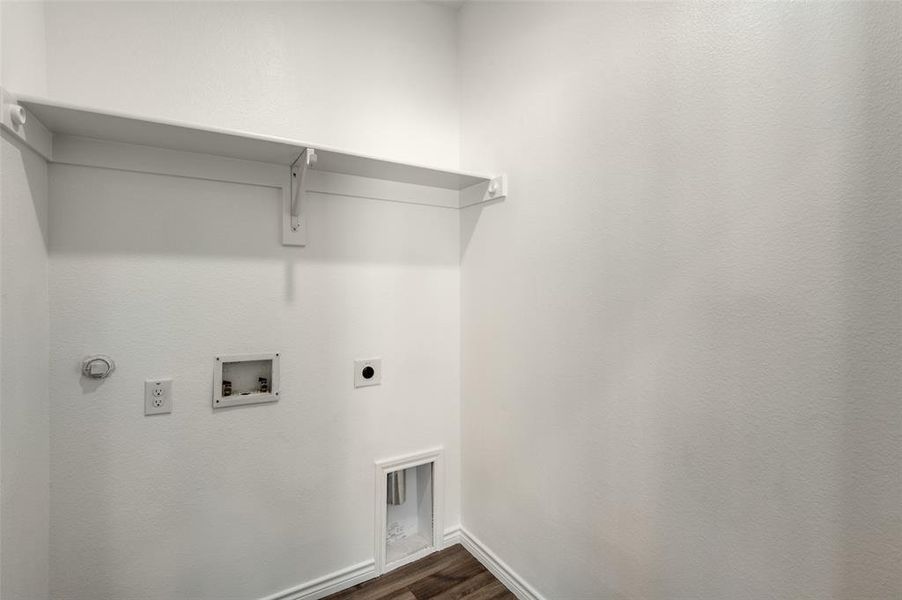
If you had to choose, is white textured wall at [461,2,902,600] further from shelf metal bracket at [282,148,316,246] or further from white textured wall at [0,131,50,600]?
white textured wall at [0,131,50,600]

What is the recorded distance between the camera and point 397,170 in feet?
5.40

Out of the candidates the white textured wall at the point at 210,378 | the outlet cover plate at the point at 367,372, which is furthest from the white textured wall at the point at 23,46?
the outlet cover plate at the point at 367,372

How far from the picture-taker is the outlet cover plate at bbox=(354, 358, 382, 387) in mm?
1749

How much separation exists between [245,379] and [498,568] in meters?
1.37

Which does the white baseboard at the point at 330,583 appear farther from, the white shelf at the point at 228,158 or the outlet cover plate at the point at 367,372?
the white shelf at the point at 228,158

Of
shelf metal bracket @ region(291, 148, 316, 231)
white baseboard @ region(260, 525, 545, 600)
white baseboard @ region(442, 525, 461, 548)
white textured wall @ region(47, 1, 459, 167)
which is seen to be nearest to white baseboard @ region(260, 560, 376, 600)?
white baseboard @ region(260, 525, 545, 600)

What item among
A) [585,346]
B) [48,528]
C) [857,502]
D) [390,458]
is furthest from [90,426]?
[857,502]

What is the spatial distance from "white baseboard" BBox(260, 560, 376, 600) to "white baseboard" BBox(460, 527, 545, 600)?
42 centimetres

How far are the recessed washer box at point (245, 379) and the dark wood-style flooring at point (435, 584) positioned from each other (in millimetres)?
925

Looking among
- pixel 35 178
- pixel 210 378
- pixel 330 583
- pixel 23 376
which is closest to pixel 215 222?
pixel 35 178

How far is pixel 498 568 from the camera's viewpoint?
69.7 inches

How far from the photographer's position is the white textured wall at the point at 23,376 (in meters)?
1.00

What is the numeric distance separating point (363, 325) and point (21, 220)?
1.09 meters

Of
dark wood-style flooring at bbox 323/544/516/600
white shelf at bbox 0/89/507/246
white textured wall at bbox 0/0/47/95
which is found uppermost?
white textured wall at bbox 0/0/47/95
